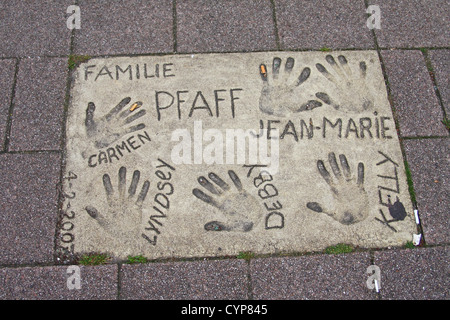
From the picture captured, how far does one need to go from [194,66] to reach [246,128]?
1.78ft

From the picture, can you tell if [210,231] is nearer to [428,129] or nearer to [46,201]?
[46,201]

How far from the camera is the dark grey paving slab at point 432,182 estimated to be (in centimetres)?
197

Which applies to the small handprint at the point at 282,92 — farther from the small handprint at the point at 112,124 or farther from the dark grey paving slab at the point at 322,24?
the small handprint at the point at 112,124

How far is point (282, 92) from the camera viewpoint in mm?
2238

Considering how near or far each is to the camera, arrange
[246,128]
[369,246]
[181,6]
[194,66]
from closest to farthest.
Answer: [369,246] → [246,128] → [194,66] → [181,6]

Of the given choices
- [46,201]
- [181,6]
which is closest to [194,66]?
[181,6]

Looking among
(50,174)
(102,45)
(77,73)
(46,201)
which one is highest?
(102,45)

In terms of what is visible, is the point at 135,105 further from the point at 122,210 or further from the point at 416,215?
the point at 416,215

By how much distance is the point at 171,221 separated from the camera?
6.38 feet

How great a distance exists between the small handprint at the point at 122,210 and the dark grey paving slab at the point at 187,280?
0.19 m

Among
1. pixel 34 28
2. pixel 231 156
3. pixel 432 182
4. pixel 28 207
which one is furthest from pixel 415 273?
pixel 34 28

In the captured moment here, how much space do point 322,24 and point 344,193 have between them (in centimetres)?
118

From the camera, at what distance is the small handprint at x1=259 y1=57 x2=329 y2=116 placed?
2.20 m

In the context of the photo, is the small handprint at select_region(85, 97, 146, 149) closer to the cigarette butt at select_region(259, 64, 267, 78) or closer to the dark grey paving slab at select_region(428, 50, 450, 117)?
the cigarette butt at select_region(259, 64, 267, 78)
